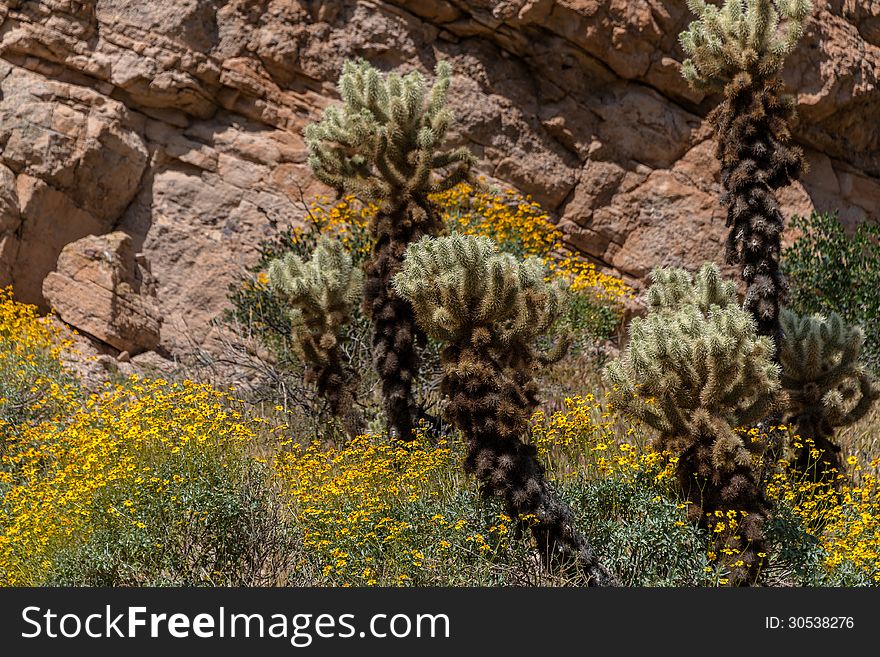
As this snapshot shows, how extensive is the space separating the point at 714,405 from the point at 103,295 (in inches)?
279

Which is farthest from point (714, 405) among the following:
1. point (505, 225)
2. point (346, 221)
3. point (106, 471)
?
point (505, 225)

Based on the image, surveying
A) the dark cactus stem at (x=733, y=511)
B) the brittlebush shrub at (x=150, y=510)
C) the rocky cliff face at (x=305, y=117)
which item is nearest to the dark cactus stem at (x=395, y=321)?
the brittlebush shrub at (x=150, y=510)

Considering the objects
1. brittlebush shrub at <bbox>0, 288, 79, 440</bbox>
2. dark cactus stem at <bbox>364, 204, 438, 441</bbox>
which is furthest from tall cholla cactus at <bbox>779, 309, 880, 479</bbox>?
brittlebush shrub at <bbox>0, 288, 79, 440</bbox>

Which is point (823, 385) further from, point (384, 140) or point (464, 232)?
point (464, 232)

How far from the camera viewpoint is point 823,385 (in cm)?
763

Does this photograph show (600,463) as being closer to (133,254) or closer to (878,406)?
(878,406)

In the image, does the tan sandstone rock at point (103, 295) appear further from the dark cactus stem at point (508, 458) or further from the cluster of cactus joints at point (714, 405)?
the cluster of cactus joints at point (714, 405)

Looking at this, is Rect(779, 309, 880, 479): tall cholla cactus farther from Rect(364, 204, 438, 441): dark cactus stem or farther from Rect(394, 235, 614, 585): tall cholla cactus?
Rect(364, 204, 438, 441): dark cactus stem

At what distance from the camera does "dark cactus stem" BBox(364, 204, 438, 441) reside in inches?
327

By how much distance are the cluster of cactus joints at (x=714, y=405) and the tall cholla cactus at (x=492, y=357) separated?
672 mm

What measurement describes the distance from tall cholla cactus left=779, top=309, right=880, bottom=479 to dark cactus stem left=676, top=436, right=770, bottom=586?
105 cm

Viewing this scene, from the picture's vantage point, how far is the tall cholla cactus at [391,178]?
8.32m

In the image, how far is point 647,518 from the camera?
259 inches

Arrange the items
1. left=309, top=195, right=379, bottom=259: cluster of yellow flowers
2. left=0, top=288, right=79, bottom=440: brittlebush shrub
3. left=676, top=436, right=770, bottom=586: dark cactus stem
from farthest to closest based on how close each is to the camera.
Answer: left=309, top=195, right=379, bottom=259: cluster of yellow flowers → left=0, top=288, right=79, bottom=440: brittlebush shrub → left=676, top=436, right=770, bottom=586: dark cactus stem
